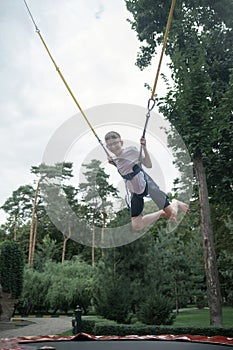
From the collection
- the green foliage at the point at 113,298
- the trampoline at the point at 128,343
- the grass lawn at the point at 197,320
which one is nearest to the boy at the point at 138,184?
the trampoline at the point at 128,343

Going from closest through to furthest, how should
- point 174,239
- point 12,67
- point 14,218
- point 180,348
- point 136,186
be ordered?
point 180,348, point 136,186, point 12,67, point 174,239, point 14,218

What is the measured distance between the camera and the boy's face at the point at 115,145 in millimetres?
3420

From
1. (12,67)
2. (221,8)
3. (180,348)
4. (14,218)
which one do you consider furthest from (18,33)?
(14,218)

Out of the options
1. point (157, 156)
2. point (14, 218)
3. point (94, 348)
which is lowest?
point (94, 348)

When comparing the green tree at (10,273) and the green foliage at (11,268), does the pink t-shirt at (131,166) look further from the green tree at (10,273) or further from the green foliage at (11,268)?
the green foliage at (11,268)

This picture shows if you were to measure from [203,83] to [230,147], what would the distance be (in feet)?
4.80

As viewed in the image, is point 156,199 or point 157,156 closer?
point 156,199

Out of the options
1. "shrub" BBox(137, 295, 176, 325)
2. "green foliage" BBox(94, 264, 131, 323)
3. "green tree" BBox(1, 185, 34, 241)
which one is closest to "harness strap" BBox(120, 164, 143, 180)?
"shrub" BBox(137, 295, 176, 325)

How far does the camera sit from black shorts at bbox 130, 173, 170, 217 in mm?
3230

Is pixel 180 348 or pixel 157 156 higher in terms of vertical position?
pixel 157 156

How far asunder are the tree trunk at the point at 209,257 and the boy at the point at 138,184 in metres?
4.45

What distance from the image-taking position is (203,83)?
25.8ft

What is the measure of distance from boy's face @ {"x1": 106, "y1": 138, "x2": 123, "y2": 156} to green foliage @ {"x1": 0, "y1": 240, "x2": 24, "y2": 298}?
10286 millimetres

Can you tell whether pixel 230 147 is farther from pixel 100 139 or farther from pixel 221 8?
pixel 100 139
